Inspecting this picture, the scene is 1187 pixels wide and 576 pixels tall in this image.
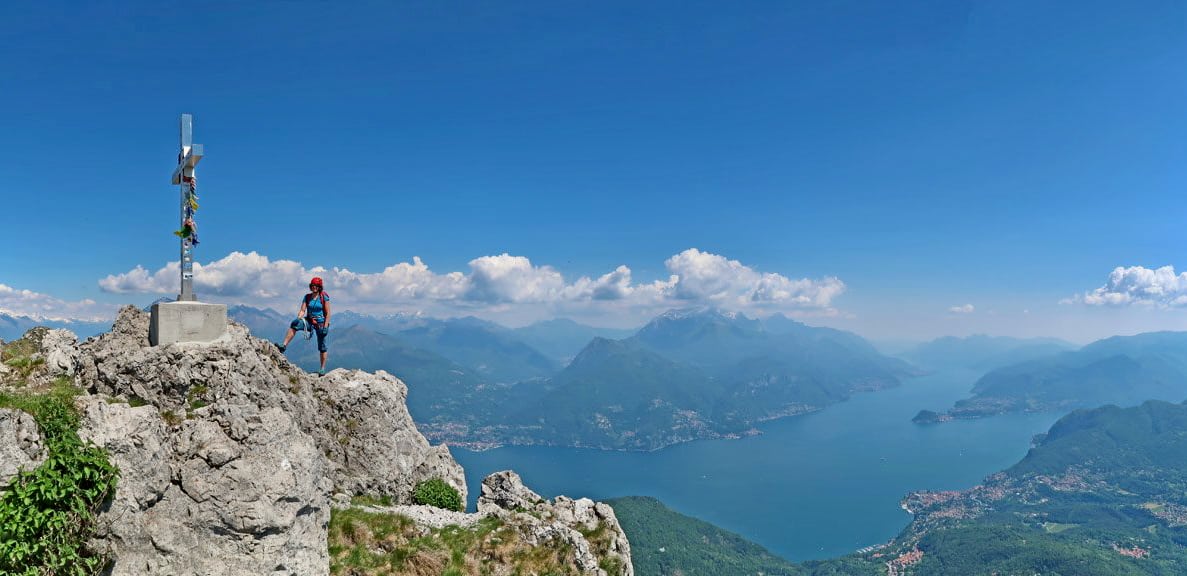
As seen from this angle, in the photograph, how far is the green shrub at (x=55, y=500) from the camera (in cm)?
1110

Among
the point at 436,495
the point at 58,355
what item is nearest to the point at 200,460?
the point at 58,355

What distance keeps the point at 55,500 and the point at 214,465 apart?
324cm

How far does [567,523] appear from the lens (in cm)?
2309

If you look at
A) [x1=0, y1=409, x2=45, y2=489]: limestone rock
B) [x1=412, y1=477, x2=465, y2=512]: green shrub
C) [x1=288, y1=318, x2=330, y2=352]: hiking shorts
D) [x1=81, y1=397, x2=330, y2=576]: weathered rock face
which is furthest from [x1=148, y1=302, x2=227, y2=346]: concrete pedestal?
[x1=412, y1=477, x2=465, y2=512]: green shrub

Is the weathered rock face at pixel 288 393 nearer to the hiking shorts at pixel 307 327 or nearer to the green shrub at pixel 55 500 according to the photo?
the hiking shorts at pixel 307 327

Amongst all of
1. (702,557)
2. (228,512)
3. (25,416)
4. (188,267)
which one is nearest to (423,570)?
(228,512)

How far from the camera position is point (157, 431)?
1445cm

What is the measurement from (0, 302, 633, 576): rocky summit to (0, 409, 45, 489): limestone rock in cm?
2

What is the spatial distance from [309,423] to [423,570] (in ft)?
30.2

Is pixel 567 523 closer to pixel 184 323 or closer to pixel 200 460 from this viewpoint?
pixel 200 460

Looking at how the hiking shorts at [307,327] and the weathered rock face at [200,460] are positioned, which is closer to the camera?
the weathered rock face at [200,460]

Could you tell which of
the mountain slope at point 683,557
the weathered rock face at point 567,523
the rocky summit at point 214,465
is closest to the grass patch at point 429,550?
the rocky summit at point 214,465

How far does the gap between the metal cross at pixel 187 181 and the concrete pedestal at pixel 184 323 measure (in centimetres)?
72

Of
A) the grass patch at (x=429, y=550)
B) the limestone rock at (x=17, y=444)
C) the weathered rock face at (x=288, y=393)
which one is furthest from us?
the grass patch at (x=429, y=550)
